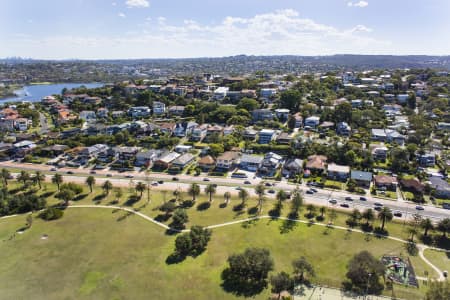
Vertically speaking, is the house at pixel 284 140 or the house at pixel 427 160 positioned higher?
the house at pixel 284 140

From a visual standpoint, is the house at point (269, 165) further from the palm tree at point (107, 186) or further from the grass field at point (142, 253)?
the palm tree at point (107, 186)

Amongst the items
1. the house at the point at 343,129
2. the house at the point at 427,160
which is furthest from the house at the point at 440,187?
the house at the point at 343,129

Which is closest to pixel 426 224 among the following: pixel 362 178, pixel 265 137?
pixel 362 178

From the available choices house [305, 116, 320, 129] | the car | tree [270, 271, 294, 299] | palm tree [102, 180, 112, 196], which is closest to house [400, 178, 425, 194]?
the car

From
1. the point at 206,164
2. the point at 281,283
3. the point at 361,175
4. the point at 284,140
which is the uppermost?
the point at 284,140

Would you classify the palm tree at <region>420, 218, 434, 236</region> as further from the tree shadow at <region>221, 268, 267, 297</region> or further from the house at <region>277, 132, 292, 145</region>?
the house at <region>277, 132, 292, 145</region>

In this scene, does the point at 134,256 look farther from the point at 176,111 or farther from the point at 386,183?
the point at 176,111

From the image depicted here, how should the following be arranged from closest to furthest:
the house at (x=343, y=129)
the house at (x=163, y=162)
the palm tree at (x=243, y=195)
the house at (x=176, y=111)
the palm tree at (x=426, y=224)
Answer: the palm tree at (x=426, y=224), the palm tree at (x=243, y=195), the house at (x=163, y=162), the house at (x=343, y=129), the house at (x=176, y=111)
